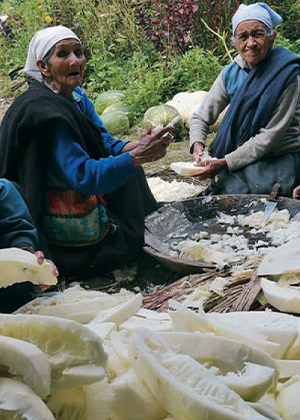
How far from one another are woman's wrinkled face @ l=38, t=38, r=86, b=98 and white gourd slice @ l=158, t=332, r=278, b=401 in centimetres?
210

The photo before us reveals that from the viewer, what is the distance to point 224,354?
1734mm

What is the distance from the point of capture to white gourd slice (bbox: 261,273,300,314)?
7.72 ft

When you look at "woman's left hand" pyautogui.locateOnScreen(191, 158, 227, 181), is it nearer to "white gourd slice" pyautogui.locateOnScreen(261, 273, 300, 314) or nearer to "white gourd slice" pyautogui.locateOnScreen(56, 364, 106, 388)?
"white gourd slice" pyautogui.locateOnScreen(261, 273, 300, 314)

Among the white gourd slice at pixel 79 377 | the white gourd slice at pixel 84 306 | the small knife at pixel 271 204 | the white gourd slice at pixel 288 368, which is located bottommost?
the small knife at pixel 271 204

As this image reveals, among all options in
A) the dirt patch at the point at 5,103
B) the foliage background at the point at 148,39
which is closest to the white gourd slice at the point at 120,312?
the foliage background at the point at 148,39

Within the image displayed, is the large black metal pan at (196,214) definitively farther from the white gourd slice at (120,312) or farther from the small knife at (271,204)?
the white gourd slice at (120,312)

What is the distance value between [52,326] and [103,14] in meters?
8.41

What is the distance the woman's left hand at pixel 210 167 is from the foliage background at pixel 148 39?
11.3 ft

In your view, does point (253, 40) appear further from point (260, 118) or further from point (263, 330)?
point (263, 330)

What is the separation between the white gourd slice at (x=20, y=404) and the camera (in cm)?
136

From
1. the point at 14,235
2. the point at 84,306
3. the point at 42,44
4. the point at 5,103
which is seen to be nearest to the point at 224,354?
the point at 84,306

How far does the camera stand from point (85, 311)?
2.43 meters

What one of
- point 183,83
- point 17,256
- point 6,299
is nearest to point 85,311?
point 17,256

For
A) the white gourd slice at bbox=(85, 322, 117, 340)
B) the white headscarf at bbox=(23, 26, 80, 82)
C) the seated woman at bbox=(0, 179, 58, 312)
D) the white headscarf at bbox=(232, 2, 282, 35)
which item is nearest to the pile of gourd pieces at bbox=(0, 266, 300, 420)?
the white gourd slice at bbox=(85, 322, 117, 340)
